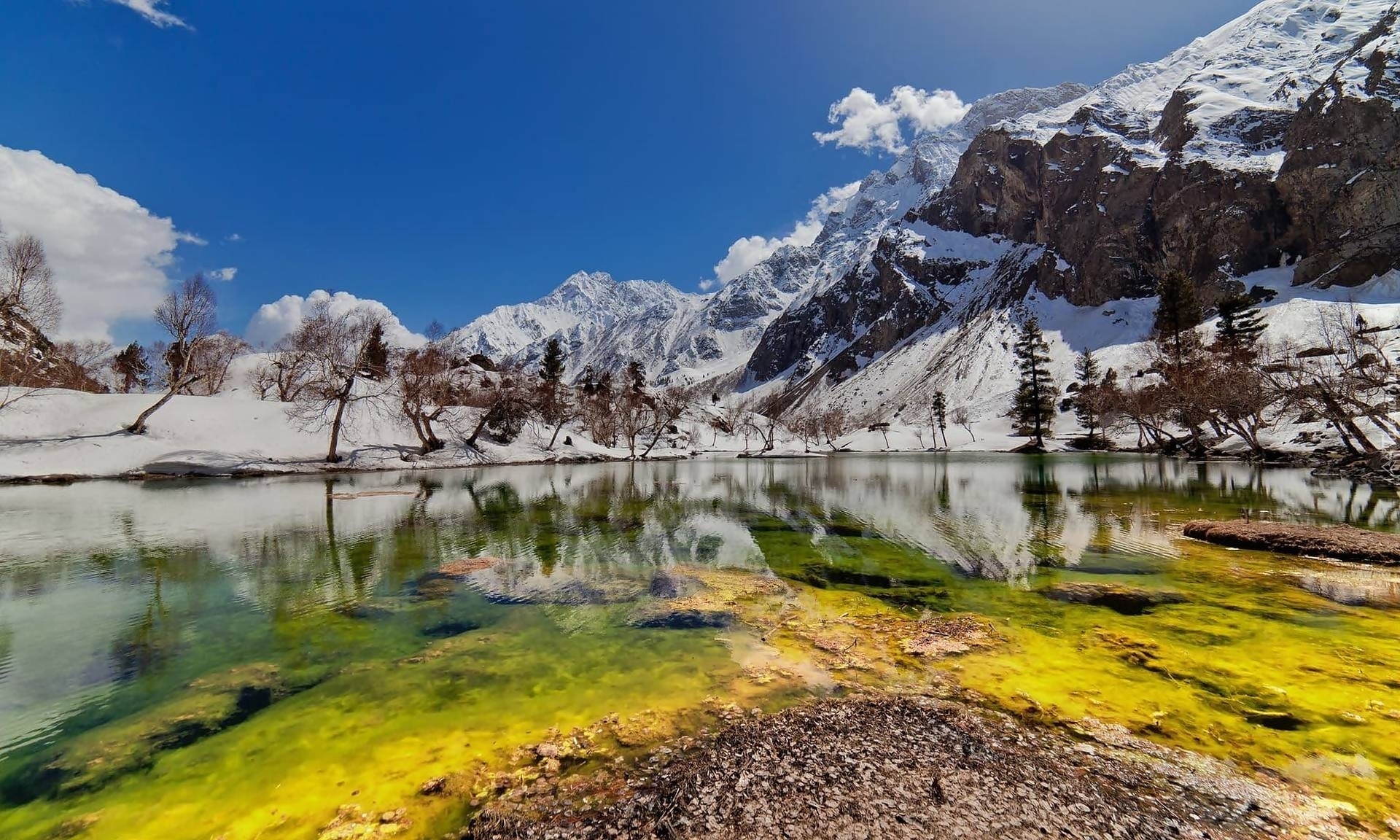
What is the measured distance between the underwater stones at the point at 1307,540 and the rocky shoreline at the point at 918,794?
1384 centimetres

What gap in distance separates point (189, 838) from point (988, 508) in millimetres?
27159

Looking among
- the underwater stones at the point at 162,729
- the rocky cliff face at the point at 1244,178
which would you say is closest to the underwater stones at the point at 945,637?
the underwater stones at the point at 162,729

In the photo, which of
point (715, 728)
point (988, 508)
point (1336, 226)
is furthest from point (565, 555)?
point (1336, 226)

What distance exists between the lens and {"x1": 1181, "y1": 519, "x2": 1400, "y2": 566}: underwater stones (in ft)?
43.7

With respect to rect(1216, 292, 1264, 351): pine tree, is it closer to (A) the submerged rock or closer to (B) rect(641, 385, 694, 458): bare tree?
(B) rect(641, 385, 694, 458): bare tree

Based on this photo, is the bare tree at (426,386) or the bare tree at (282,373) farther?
the bare tree at (282,373)

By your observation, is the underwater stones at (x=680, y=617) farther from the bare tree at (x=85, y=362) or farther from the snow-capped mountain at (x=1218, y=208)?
the snow-capped mountain at (x=1218, y=208)

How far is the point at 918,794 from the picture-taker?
4.68 metres

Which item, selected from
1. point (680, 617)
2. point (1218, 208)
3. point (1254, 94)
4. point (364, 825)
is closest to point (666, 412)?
point (680, 617)

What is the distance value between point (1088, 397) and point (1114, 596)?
330 ft

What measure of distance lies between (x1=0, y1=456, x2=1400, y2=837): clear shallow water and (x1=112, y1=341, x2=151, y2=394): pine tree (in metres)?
81.2

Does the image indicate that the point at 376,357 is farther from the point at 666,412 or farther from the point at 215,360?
the point at 666,412

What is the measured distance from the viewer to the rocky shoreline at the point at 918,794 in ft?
14.0

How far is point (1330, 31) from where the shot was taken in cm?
17438
